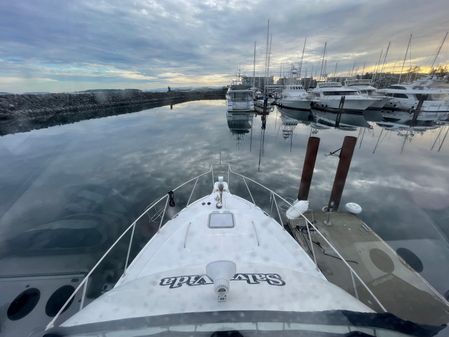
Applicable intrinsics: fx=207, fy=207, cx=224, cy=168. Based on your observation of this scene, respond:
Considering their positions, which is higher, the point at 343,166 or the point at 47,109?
the point at 343,166

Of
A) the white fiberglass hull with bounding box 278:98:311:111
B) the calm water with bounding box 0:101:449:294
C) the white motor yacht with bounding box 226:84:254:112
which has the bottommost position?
the calm water with bounding box 0:101:449:294

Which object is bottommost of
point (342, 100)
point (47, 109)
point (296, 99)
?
point (47, 109)

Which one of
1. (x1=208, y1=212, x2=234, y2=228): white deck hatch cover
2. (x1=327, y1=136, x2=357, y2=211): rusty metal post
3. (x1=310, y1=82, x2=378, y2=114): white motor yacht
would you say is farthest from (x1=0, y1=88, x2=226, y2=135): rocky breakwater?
(x1=310, y1=82, x2=378, y2=114): white motor yacht

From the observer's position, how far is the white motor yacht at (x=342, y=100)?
3703cm

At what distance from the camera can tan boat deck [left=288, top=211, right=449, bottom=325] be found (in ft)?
16.6

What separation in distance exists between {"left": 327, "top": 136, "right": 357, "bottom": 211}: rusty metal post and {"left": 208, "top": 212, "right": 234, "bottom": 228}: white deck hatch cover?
5.77m

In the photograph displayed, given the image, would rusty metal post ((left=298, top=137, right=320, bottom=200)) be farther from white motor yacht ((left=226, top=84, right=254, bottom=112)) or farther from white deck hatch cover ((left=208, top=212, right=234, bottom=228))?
white motor yacht ((left=226, top=84, right=254, bottom=112))

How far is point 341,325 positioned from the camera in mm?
1972

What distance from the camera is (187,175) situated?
47.3 ft

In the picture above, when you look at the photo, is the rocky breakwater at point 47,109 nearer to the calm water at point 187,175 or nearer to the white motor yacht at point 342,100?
the calm water at point 187,175

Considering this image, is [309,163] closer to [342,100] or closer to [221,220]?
[221,220]

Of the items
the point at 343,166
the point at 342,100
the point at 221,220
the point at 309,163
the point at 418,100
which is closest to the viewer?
the point at 221,220

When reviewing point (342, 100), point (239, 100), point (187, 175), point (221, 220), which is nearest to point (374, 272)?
point (221, 220)

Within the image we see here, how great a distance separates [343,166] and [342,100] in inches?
1378
